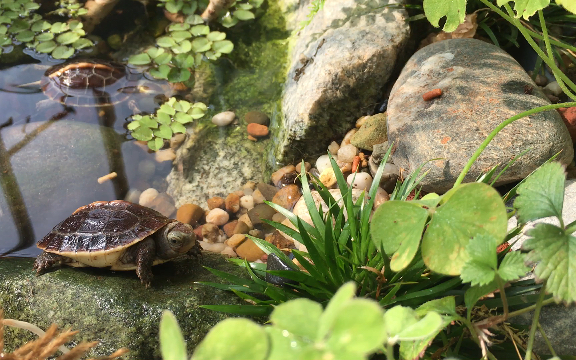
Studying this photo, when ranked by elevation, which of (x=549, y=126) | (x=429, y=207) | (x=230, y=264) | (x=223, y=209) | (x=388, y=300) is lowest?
(x=223, y=209)

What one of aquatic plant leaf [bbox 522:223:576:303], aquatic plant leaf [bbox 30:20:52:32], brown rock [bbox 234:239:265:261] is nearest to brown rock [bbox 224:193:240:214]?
brown rock [bbox 234:239:265:261]

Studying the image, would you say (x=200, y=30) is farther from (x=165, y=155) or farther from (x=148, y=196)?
(x=148, y=196)

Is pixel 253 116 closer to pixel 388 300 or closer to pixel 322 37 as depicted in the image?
pixel 322 37

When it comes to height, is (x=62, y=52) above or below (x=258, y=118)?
above

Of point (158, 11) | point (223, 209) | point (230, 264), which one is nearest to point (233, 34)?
point (158, 11)

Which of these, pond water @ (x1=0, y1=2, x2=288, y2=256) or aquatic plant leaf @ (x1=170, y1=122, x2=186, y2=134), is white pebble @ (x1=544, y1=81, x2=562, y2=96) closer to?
pond water @ (x1=0, y1=2, x2=288, y2=256)

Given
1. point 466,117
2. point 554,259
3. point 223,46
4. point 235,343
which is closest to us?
point 235,343

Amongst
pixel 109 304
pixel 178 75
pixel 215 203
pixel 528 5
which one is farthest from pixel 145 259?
pixel 178 75
